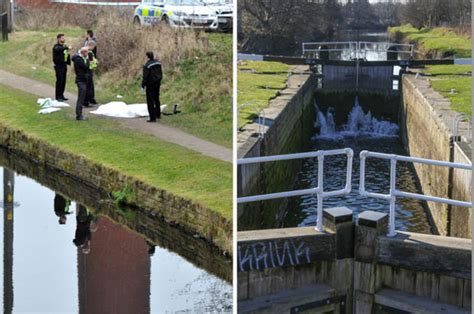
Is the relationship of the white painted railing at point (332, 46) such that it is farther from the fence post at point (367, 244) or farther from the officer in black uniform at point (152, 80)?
the officer in black uniform at point (152, 80)

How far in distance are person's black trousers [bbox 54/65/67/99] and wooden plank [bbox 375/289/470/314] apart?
3630 mm

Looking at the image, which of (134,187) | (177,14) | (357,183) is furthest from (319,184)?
(177,14)

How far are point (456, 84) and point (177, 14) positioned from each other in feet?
10.5

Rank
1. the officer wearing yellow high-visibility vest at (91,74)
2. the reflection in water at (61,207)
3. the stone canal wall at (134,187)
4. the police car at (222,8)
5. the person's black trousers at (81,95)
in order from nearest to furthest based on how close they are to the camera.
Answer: the police car at (222,8)
the stone canal wall at (134,187)
the reflection in water at (61,207)
the person's black trousers at (81,95)
the officer wearing yellow high-visibility vest at (91,74)

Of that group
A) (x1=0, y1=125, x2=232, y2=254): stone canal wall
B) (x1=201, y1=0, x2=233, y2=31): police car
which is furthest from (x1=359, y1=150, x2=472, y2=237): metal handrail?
(x1=201, y1=0, x2=233, y2=31): police car

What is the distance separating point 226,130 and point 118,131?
2.50ft

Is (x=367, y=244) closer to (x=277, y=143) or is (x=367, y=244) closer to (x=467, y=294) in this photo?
(x=467, y=294)

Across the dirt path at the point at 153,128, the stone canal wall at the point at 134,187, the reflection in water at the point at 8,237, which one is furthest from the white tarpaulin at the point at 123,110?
the reflection in water at the point at 8,237

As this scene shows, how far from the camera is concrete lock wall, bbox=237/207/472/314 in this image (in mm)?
3406

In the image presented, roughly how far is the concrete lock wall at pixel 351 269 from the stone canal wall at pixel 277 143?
95mm

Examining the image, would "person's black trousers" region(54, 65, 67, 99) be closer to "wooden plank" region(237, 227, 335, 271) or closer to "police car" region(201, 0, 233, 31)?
"police car" region(201, 0, 233, 31)

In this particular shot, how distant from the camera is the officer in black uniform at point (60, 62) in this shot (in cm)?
662

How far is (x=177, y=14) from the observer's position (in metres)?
6.17

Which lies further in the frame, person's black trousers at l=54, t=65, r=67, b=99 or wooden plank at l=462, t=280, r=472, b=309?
person's black trousers at l=54, t=65, r=67, b=99
